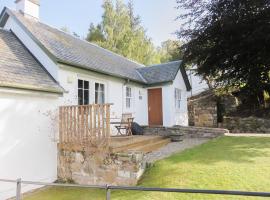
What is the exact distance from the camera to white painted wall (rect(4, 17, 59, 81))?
9.88 m

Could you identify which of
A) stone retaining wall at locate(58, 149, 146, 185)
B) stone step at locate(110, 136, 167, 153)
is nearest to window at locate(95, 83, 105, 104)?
stone step at locate(110, 136, 167, 153)

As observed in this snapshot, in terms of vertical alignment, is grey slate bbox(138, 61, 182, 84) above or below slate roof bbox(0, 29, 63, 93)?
above

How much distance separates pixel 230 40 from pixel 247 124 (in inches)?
251

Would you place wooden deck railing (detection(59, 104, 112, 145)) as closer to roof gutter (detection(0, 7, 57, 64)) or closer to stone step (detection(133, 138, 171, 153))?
stone step (detection(133, 138, 171, 153))

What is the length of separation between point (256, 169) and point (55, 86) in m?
7.06

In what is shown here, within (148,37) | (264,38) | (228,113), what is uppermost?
(148,37)

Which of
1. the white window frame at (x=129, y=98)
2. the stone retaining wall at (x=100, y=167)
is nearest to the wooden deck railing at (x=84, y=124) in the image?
the stone retaining wall at (x=100, y=167)

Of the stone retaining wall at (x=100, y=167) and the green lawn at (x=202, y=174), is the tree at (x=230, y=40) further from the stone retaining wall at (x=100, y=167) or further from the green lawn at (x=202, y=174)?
the stone retaining wall at (x=100, y=167)

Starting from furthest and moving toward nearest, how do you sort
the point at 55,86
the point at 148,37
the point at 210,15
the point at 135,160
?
the point at 148,37 < the point at 210,15 < the point at 55,86 < the point at 135,160

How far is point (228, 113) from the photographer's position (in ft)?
70.4

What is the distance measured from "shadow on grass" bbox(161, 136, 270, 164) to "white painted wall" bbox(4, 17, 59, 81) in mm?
5458

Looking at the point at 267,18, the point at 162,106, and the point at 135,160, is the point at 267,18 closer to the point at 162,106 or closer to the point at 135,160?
the point at 162,106

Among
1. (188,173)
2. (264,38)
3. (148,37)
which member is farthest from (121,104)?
(148,37)

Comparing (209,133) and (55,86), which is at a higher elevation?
(55,86)
